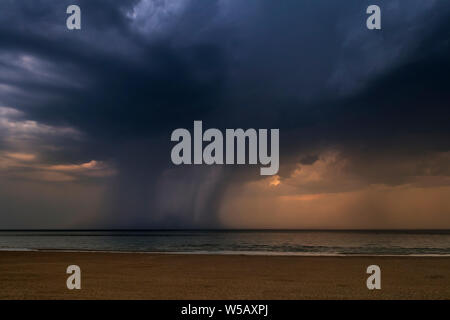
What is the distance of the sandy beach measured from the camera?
17.1 metres

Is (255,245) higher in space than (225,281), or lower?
lower

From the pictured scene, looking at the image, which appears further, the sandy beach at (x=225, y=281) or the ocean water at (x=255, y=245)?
the ocean water at (x=255, y=245)

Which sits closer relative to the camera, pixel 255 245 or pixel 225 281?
pixel 225 281

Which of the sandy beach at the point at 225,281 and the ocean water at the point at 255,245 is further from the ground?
the sandy beach at the point at 225,281

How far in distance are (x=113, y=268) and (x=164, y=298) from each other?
10.8 m

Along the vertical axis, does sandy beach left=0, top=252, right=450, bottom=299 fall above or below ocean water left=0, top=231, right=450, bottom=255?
above

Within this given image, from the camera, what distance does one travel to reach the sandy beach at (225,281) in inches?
673

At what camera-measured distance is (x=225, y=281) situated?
2083cm

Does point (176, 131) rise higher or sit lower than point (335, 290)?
higher

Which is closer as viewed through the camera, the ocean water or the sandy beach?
the sandy beach
